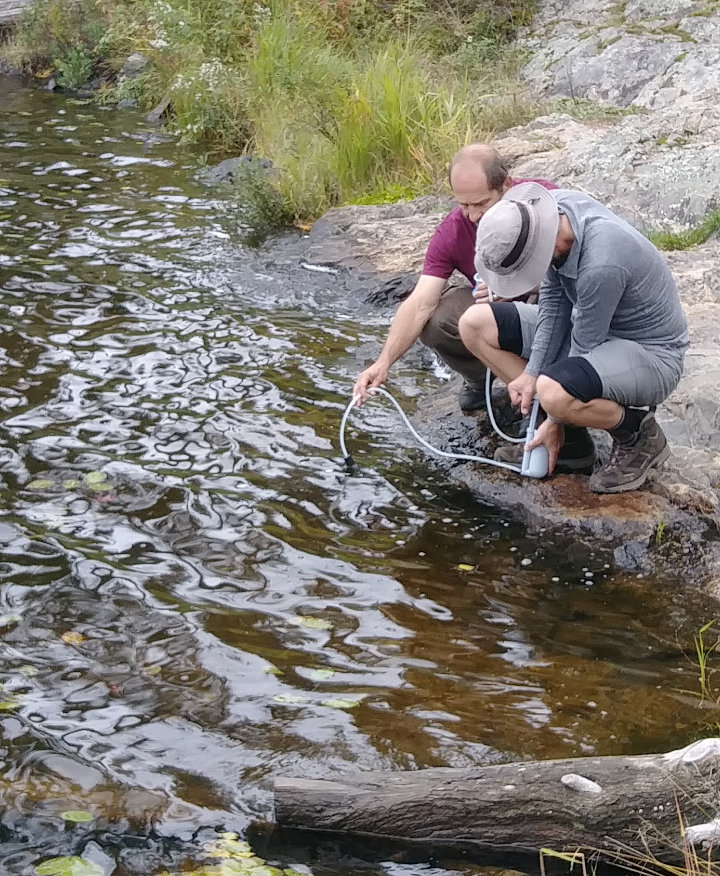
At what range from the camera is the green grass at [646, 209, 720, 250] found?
765 cm

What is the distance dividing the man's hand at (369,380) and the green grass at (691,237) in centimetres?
319

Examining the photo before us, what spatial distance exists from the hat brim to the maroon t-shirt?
88cm

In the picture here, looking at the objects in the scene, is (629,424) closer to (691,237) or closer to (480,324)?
(480,324)

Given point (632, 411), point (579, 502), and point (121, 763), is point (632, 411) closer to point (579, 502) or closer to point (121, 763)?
point (579, 502)

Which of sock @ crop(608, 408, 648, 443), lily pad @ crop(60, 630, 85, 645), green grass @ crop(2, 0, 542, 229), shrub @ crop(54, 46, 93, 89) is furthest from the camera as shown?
shrub @ crop(54, 46, 93, 89)

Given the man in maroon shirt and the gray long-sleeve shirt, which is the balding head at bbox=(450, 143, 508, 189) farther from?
the gray long-sleeve shirt

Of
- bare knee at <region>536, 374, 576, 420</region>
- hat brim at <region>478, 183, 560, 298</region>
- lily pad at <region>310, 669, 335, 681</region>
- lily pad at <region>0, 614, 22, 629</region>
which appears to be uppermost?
hat brim at <region>478, 183, 560, 298</region>

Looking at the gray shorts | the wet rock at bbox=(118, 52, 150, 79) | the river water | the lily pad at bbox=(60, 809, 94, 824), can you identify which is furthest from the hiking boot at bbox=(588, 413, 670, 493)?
the wet rock at bbox=(118, 52, 150, 79)

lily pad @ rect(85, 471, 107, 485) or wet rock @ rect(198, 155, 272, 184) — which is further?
wet rock @ rect(198, 155, 272, 184)

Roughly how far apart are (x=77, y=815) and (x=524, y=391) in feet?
9.12

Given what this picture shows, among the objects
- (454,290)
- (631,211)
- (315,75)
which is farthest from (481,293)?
(315,75)

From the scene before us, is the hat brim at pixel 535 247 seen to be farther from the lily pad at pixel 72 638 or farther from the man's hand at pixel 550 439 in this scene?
the lily pad at pixel 72 638

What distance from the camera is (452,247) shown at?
18.5 ft

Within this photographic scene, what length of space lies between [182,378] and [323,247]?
291cm
